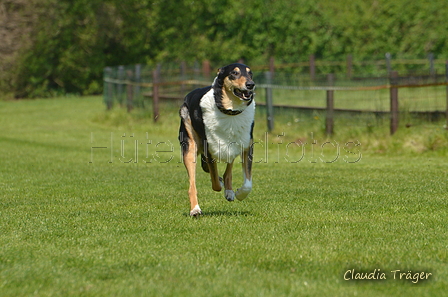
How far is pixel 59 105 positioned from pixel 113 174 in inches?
911

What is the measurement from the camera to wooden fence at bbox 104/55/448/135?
1602cm

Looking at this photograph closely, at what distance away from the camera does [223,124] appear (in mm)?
7941

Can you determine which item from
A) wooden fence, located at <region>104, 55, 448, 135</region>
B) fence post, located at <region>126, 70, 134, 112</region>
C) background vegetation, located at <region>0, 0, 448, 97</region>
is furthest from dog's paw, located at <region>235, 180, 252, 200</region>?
background vegetation, located at <region>0, 0, 448, 97</region>

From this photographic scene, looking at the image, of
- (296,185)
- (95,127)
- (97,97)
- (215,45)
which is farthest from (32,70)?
(296,185)

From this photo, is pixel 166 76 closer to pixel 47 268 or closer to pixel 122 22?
pixel 122 22

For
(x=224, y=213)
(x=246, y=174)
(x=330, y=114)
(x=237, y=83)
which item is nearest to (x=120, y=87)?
(x=330, y=114)

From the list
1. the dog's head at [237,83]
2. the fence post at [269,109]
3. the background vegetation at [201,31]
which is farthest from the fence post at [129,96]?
the dog's head at [237,83]

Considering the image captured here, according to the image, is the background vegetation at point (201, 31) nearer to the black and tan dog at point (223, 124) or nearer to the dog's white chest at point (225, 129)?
the black and tan dog at point (223, 124)

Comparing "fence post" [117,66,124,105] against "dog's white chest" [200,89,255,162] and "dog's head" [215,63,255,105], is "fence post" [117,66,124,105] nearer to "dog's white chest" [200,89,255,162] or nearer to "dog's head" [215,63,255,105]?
"dog's white chest" [200,89,255,162]

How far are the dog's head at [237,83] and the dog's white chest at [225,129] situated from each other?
203 mm

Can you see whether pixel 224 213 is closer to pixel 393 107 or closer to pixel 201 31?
pixel 393 107

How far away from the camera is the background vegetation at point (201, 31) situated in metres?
38.4

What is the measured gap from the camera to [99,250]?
6141 mm

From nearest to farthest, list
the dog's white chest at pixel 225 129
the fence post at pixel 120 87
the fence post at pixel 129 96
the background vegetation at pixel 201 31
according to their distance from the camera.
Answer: the dog's white chest at pixel 225 129 → the fence post at pixel 129 96 → the fence post at pixel 120 87 → the background vegetation at pixel 201 31
